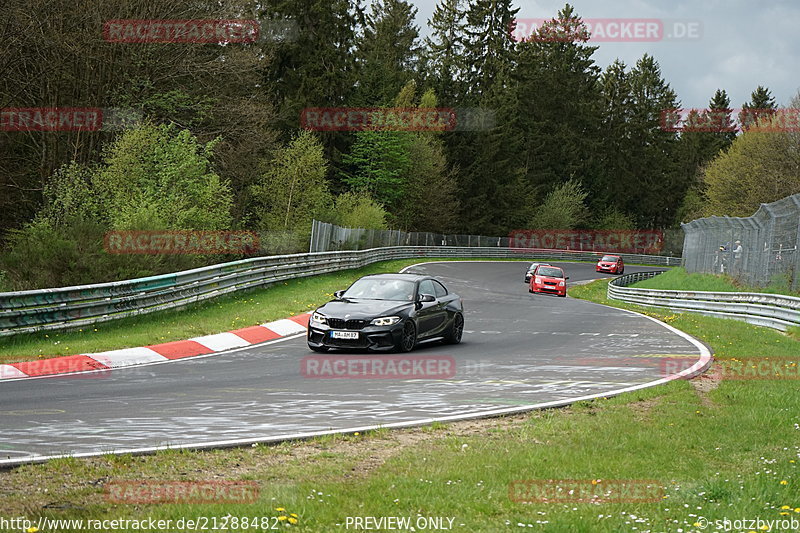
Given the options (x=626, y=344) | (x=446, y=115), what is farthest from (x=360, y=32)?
(x=626, y=344)

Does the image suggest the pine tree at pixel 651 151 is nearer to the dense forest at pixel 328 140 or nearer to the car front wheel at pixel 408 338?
the dense forest at pixel 328 140

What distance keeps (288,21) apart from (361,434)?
61.9 metres

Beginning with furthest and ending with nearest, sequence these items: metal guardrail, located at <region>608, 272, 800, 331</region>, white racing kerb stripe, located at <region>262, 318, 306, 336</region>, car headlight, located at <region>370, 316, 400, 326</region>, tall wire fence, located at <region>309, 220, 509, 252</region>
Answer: tall wire fence, located at <region>309, 220, 509, 252</region>
metal guardrail, located at <region>608, 272, 800, 331</region>
white racing kerb stripe, located at <region>262, 318, 306, 336</region>
car headlight, located at <region>370, 316, 400, 326</region>

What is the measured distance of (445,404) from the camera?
10.6 metres

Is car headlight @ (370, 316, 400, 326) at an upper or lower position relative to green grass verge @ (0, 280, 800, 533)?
upper

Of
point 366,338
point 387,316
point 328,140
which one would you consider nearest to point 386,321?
point 387,316

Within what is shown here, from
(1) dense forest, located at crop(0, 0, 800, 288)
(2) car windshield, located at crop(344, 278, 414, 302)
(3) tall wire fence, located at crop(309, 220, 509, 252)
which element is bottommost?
(2) car windshield, located at crop(344, 278, 414, 302)

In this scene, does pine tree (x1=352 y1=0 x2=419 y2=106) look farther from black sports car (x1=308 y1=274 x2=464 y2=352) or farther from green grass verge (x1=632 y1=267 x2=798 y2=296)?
black sports car (x1=308 y1=274 x2=464 y2=352)

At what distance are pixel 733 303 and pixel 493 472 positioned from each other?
2254cm

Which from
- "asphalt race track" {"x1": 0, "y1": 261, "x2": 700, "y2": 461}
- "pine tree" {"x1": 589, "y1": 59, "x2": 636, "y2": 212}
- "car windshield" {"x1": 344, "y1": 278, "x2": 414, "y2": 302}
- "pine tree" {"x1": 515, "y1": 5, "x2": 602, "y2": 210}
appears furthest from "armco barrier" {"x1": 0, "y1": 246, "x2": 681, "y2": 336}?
"pine tree" {"x1": 589, "y1": 59, "x2": 636, "y2": 212}

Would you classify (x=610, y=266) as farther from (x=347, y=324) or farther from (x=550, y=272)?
(x=347, y=324)

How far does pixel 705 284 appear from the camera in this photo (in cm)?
3519

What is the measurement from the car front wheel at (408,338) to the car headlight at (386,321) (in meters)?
0.25

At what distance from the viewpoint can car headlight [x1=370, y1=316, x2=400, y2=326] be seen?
52.0 ft
